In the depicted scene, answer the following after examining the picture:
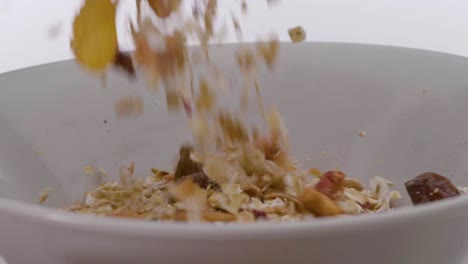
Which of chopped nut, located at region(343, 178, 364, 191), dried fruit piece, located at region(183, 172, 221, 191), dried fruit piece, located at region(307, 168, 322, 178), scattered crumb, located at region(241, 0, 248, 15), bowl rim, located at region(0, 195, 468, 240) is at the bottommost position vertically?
chopped nut, located at region(343, 178, 364, 191)

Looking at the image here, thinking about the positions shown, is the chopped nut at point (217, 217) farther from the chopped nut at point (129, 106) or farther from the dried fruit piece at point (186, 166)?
the chopped nut at point (129, 106)

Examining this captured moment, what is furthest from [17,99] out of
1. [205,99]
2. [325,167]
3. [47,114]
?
[325,167]

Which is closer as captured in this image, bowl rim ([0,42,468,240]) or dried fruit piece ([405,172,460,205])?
bowl rim ([0,42,468,240])

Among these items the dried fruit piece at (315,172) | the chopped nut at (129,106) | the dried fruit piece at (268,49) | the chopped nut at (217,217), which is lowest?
the dried fruit piece at (315,172)

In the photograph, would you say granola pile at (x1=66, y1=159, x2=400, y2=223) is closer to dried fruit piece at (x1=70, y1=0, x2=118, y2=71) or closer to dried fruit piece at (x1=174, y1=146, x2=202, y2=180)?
dried fruit piece at (x1=174, y1=146, x2=202, y2=180)

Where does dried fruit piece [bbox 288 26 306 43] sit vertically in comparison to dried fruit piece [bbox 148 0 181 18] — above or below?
below

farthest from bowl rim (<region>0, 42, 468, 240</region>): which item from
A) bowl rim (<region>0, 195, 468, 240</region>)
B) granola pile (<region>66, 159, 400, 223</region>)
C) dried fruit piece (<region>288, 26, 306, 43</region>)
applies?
dried fruit piece (<region>288, 26, 306, 43</region>)

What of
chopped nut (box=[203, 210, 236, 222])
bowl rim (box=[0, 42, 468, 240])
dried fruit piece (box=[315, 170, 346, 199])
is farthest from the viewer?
dried fruit piece (box=[315, 170, 346, 199])

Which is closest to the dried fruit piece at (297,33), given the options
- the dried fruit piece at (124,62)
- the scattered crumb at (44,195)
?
the dried fruit piece at (124,62)
